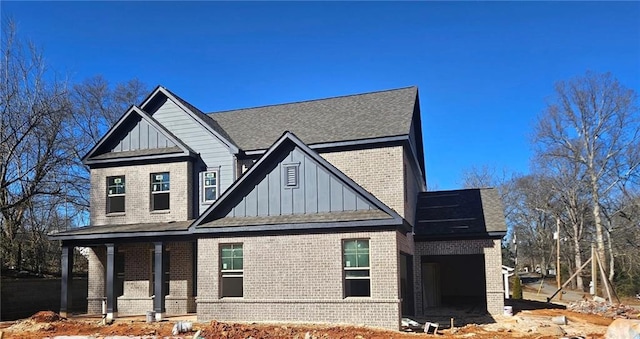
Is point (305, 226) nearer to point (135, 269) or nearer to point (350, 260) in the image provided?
point (350, 260)

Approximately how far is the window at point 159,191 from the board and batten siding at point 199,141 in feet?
3.94

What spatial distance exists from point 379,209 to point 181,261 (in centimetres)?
887

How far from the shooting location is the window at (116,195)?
22203 mm

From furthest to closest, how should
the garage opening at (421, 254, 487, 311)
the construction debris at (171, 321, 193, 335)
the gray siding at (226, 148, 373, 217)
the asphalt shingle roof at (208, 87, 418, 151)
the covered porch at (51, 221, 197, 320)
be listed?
1. the garage opening at (421, 254, 487, 311)
2. the asphalt shingle roof at (208, 87, 418, 151)
3. the covered porch at (51, 221, 197, 320)
4. the gray siding at (226, 148, 373, 217)
5. the construction debris at (171, 321, 193, 335)

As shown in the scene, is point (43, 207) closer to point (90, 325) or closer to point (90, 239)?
point (90, 239)

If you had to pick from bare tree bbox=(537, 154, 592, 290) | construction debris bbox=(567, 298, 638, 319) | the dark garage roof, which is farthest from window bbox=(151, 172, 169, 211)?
bare tree bbox=(537, 154, 592, 290)

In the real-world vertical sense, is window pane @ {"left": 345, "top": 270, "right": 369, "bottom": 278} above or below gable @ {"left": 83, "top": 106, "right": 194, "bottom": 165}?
below

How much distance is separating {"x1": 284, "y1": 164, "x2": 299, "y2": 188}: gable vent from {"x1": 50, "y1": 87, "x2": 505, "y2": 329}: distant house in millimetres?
45

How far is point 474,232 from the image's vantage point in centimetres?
2059

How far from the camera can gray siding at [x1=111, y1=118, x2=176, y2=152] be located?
22156mm

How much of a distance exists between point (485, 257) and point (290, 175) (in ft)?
27.8

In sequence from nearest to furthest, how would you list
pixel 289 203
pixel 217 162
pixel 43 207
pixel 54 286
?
1. pixel 289 203
2. pixel 217 162
3. pixel 54 286
4. pixel 43 207

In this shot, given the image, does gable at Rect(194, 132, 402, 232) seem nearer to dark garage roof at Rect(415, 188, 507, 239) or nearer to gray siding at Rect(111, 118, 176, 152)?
dark garage roof at Rect(415, 188, 507, 239)

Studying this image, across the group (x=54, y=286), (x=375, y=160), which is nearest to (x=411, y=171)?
(x=375, y=160)
